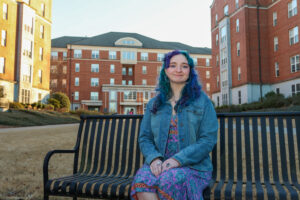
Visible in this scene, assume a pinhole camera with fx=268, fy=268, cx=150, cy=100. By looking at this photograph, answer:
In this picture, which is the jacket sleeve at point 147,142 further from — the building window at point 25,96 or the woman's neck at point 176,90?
the building window at point 25,96

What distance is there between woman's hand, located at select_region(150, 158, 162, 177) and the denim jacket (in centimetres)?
6

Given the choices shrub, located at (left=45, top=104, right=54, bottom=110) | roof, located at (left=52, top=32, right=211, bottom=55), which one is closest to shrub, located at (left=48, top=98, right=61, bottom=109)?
shrub, located at (left=45, top=104, right=54, bottom=110)

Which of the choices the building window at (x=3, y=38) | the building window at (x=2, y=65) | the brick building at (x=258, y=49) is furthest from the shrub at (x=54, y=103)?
the brick building at (x=258, y=49)

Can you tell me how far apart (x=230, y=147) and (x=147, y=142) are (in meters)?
1.15

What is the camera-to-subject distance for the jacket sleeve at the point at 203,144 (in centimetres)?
265

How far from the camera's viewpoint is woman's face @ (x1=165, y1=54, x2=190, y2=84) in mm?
3084

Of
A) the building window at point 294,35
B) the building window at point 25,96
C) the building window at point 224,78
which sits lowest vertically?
the building window at point 25,96

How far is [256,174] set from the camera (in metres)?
3.29

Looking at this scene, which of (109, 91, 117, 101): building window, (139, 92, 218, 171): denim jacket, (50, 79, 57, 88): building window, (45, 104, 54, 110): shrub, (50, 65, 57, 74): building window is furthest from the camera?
(50, 79, 57, 88): building window

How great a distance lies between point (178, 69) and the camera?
3.07 metres

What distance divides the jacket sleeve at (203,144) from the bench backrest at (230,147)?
2.27ft

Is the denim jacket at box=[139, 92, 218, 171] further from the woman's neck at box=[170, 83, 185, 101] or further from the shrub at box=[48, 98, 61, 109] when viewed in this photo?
the shrub at box=[48, 98, 61, 109]

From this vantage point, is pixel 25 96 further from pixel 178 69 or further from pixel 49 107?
pixel 178 69

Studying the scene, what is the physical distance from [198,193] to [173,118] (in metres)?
0.86
